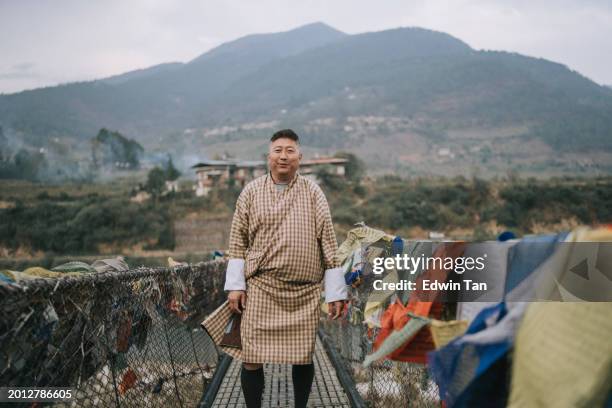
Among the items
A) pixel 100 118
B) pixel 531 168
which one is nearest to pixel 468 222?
pixel 531 168

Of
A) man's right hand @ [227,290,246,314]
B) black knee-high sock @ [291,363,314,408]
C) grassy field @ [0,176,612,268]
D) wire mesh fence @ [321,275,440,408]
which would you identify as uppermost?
man's right hand @ [227,290,246,314]

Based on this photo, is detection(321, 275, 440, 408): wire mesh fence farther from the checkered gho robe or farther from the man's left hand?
the checkered gho robe

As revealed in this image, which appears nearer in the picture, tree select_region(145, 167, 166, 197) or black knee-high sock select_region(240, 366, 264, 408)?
black knee-high sock select_region(240, 366, 264, 408)

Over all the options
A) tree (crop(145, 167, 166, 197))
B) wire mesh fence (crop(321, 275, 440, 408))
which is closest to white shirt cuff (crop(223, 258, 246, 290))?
wire mesh fence (crop(321, 275, 440, 408))

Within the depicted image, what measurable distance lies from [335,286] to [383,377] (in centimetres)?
121

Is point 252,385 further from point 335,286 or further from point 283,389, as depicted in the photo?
point 283,389

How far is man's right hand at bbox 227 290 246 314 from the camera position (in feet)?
8.59

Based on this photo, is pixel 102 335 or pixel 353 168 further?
pixel 353 168

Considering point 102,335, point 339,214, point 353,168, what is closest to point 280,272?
point 102,335

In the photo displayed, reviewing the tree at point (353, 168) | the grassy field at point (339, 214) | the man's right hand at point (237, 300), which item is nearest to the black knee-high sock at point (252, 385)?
the man's right hand at point (237, 300)

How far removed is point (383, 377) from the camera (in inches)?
137

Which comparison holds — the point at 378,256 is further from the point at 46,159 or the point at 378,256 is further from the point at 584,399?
the point at 46,159

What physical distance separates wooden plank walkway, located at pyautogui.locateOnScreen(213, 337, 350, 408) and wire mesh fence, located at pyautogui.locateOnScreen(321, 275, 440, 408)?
0.69 feet

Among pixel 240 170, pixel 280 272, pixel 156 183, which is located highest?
pixel 280 272
